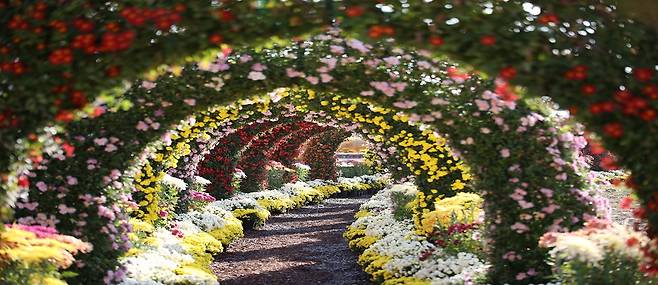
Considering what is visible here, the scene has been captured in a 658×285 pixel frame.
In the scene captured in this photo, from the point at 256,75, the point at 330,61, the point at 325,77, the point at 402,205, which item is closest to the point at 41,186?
the point at 256,75

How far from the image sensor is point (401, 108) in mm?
7359

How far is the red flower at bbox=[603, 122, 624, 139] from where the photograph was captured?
12.2ft

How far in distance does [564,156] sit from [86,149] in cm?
514

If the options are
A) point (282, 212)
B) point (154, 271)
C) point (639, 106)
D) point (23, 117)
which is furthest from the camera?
point (282, 212)

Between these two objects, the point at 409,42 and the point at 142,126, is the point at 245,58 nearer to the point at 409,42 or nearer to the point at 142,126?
the point at 142,126

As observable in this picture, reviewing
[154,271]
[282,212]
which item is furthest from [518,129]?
[282,212]

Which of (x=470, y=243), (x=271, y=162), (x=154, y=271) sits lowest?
(x=271, y=162)

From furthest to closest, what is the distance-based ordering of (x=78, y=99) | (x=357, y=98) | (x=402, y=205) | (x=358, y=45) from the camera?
(x=402, y=205)
(x=357, y=98)
(x=358, y=45)
(x=78, y=99)

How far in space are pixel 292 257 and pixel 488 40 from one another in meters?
8.97

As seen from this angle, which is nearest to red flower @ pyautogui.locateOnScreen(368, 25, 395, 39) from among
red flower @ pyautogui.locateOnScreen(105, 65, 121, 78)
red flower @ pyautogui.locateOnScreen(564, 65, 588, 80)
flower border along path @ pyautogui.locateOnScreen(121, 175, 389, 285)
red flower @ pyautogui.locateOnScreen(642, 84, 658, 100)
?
red flower @ pyautogui.locateOnScreen(564, 65, 588, 80)

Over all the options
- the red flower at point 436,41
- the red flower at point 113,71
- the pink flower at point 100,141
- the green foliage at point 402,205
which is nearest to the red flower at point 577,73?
the red flower at point 436,41

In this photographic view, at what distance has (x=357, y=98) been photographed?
754 centimetres

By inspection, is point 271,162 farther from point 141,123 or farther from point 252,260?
point 141,123

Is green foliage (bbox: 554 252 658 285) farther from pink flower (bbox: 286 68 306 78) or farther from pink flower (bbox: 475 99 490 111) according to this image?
pink flower (bbox: 286 68 306 78)
